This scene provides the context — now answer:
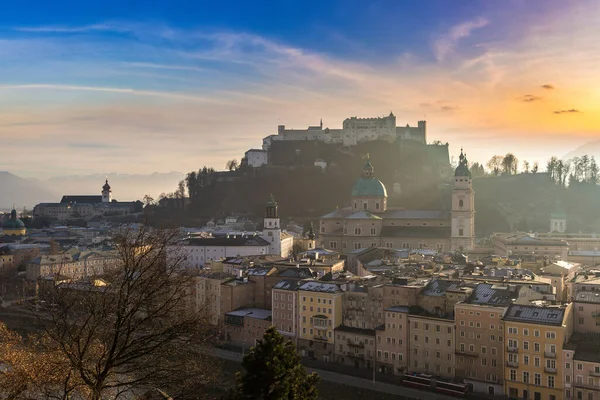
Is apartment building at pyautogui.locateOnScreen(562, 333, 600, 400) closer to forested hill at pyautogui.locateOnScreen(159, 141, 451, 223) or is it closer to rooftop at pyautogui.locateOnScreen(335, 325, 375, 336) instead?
rooftop at pyautogui.locateOnScreen(335, 325, 375, 336)

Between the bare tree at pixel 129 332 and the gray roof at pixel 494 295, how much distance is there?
1856 cm

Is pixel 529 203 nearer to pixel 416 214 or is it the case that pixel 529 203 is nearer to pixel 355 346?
pixel 416 214

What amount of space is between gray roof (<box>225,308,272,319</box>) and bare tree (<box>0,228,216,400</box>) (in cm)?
2399

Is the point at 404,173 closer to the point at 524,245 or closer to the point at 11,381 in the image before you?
the point at 524,245

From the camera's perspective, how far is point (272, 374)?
12883 mm

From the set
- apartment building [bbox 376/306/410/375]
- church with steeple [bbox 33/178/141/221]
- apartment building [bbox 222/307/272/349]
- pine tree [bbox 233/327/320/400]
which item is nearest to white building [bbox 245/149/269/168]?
church with steeple [bbox 33/178/141/221]

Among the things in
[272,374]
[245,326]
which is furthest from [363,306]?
[272,374]

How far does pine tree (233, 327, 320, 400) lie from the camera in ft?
42.1

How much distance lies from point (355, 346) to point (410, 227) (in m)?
31.6

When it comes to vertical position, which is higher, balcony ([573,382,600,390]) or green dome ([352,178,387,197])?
green dome ([352,178,387,197])

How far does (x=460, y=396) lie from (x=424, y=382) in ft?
6.46

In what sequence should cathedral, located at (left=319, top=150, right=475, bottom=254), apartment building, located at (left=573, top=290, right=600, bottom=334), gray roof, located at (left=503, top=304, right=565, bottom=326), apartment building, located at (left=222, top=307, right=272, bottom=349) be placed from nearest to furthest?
1. gray roof, located at (left=503, top=304, right=565, bottom=326)
2. apartment building, located at (left=573, top=290, right=600, bottom=334)
3. apartment building, located at (left=222, top=307, right=272, bottom=349)
4. cathedral, located at (left=319, top=150, right=475, bottom=254)

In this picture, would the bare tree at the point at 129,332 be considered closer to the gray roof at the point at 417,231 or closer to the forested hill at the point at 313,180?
the gray roof at the point at 417,231

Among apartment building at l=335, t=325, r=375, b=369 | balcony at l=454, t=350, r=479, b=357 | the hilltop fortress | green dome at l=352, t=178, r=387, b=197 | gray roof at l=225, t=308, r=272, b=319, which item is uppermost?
the hilltop fortress
